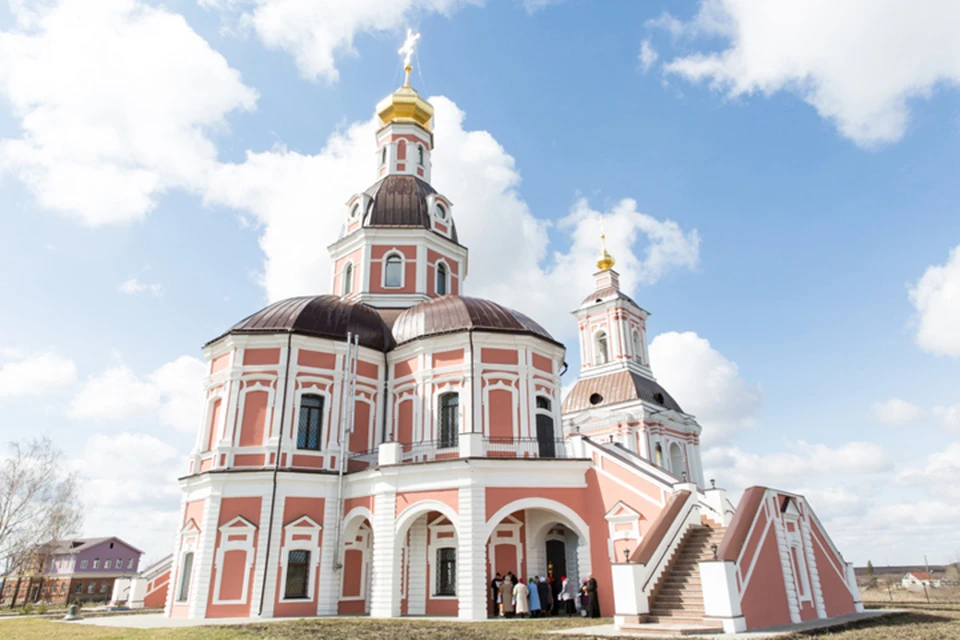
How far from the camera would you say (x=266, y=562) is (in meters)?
18.9

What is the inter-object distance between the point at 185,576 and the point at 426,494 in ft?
27.5

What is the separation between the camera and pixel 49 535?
121 ft

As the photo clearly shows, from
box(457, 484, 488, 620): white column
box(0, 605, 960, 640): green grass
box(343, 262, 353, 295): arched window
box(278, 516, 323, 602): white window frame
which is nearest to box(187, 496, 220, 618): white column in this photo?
box(278, 516, 323, 602): white window frame

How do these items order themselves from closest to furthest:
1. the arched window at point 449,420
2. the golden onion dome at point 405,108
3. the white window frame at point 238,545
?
the white window frame at point 238,545 < the arched window at point 449,420 < the golden onion dome at point 405,108

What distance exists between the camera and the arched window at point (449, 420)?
20.9m

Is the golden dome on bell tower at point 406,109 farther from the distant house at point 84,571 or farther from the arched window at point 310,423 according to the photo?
the distant house at point 84,571

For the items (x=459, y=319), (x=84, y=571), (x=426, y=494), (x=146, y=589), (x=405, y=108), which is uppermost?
(x=405, y=108)

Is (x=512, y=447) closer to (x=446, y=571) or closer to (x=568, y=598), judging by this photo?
(x=446, y=571)

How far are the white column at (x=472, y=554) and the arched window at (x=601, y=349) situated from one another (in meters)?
24.3

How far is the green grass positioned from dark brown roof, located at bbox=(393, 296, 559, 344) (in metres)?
9.23

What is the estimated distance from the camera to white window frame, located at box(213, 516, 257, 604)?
738 inches

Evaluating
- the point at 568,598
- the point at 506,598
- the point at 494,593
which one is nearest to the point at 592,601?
the point at 568,598

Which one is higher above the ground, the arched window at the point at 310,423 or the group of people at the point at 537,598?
the arched window at the point at 310,423

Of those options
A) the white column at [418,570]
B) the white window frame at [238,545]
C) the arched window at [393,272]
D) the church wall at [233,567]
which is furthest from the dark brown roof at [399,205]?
the white window frame at [238,545]
